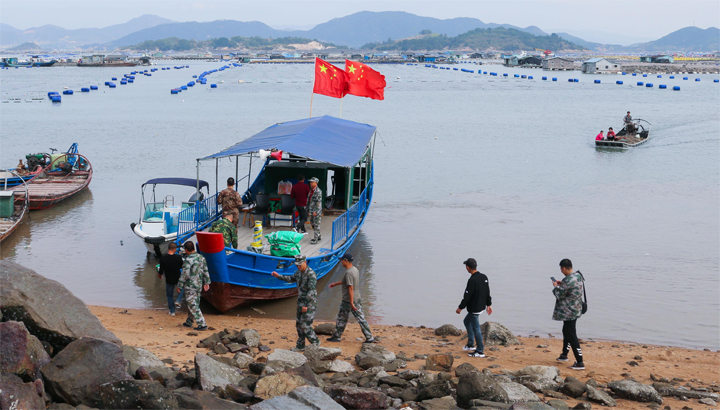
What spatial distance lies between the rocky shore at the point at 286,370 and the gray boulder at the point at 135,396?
0.01 m

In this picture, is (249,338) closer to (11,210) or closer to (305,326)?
(305,326)

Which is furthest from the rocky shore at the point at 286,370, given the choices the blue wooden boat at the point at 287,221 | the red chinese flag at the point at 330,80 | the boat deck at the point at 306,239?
the red chinese flag at the point at 330,80

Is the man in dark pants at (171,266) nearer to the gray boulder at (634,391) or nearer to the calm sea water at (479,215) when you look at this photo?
the calm sea water at (479,215)

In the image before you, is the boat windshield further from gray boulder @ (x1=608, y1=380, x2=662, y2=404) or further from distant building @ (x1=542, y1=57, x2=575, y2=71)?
distant building @ (x1=542, y1=57, x2=575, y2=71)

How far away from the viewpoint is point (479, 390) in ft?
24.1

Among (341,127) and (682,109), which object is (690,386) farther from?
(682,109)

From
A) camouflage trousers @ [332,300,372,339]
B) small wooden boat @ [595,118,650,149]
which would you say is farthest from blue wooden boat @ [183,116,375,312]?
small wooden boat @ [595,118,650,149]

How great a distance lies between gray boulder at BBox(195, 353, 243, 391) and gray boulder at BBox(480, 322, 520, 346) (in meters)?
4.87

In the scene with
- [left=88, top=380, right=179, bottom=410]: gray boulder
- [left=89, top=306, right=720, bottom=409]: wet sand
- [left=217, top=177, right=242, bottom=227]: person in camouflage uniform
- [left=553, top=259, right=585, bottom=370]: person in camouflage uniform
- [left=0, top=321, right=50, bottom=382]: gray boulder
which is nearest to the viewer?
[left=88, top=380, right=179, bottom=410]: gray boulder

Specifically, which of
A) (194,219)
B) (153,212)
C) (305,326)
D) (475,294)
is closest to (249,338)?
(305,326)

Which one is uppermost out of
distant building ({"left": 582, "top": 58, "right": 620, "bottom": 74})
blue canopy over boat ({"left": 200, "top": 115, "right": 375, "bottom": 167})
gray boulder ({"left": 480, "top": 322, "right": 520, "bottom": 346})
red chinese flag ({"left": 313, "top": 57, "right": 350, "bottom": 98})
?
distant building ({"left": 582, "top": 58, "right": 620, "bottom": 74})

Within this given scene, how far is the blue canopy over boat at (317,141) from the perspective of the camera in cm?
1481

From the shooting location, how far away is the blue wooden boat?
12328 mm

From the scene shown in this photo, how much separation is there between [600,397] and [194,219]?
10.2 meters
